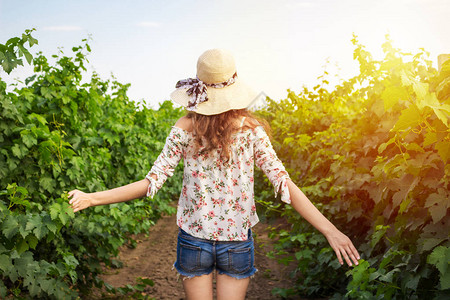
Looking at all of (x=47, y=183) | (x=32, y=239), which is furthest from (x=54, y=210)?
(x=47, y=183)

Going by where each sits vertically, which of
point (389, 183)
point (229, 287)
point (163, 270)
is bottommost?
point (163, 270)

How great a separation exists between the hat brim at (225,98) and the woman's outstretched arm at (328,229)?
1.82ft

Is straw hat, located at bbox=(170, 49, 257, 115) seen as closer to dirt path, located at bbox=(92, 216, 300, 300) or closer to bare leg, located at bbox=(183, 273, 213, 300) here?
bare leg, located at bbox=(183, 273, 213, 300)

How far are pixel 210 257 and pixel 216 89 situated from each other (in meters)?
0.99

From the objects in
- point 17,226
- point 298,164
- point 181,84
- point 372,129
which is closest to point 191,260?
point 181,84

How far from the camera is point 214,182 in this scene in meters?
2.82

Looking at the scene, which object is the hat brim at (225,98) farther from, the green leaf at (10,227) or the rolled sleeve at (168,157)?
the green leaf at (10,227)

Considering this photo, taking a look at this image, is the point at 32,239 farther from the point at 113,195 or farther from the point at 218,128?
the point at 218,128

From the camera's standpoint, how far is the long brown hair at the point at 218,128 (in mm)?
2742

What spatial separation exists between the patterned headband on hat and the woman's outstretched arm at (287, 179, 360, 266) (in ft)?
2.32

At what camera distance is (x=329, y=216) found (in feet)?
15.4

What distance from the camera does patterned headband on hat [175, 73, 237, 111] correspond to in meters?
2.84

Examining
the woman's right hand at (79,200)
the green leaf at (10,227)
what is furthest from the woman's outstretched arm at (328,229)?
the green leaf at (10,227)

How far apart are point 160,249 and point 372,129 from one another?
5.00m
